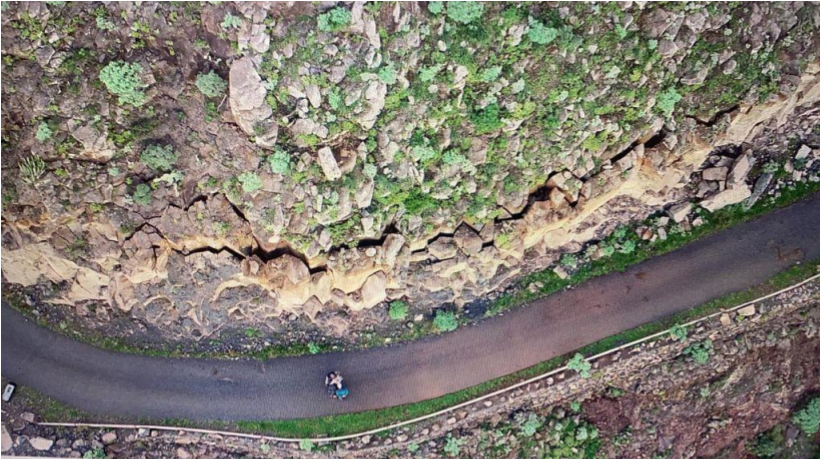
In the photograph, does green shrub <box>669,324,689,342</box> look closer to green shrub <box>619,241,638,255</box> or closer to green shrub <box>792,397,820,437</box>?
green shrub <box>619,241,638,255</box>

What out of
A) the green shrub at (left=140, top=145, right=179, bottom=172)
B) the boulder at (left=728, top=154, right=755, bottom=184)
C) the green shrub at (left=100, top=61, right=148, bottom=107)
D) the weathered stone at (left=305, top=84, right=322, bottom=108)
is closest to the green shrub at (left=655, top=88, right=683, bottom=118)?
the boulder at (left=728, top=154, right=755, bottom=184)

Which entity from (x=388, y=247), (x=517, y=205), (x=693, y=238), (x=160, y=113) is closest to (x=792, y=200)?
(x=693, y=238)

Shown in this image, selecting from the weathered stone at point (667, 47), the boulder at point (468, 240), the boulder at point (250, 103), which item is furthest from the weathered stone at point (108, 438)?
the weathered stone at point (667, 47)

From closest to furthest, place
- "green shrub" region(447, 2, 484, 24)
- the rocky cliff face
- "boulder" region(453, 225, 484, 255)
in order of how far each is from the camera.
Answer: "green shrub" region(447, 2, 484, 24) → the rocky cliff face → "boulder" region(453, 225, 484, 255)

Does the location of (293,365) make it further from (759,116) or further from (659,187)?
(759,116)

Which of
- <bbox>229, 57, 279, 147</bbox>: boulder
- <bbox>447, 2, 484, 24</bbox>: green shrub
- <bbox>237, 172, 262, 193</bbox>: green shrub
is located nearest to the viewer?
<bbox>447, 2, 484, 24</bbox>: green shrub

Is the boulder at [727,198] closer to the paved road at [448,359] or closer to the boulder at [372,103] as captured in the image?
the paved road at [448,359]
